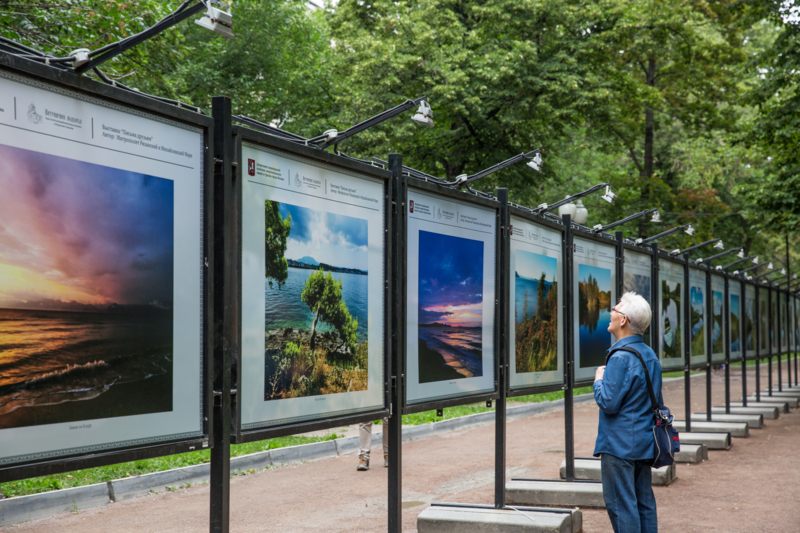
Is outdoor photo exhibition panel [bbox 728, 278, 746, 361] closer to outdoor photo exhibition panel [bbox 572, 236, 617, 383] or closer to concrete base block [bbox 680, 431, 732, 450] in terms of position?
concrete base block [bbox 680, 431, 732, 450]

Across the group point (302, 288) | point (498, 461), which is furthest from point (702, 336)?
point (302, 288)

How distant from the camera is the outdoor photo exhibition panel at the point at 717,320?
14641 millimetres

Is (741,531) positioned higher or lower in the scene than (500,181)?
lower

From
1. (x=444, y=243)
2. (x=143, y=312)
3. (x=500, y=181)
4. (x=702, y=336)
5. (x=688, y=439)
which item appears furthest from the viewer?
(x=500, y=181)

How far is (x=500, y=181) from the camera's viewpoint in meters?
21.7

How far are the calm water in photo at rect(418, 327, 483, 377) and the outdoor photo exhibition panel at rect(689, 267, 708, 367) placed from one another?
7.81 meters

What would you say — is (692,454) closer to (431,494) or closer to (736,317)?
(431,494)

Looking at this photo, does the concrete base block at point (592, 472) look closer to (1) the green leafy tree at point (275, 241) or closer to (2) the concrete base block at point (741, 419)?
(1) the green leafy tree at point (275, 241)

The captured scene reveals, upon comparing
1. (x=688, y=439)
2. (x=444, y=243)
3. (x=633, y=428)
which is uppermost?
(x=444, y=243)

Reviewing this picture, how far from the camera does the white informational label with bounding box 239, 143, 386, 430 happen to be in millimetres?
3785

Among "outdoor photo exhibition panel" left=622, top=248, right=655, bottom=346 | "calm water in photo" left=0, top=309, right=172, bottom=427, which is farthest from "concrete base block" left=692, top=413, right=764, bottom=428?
"calm water in photo" left=0, top=309, right=172, bottom=427

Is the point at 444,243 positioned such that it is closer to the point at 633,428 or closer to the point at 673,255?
the point at 633,428

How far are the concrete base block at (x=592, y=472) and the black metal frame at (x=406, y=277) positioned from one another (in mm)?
2726

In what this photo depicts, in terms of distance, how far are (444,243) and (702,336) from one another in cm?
957
